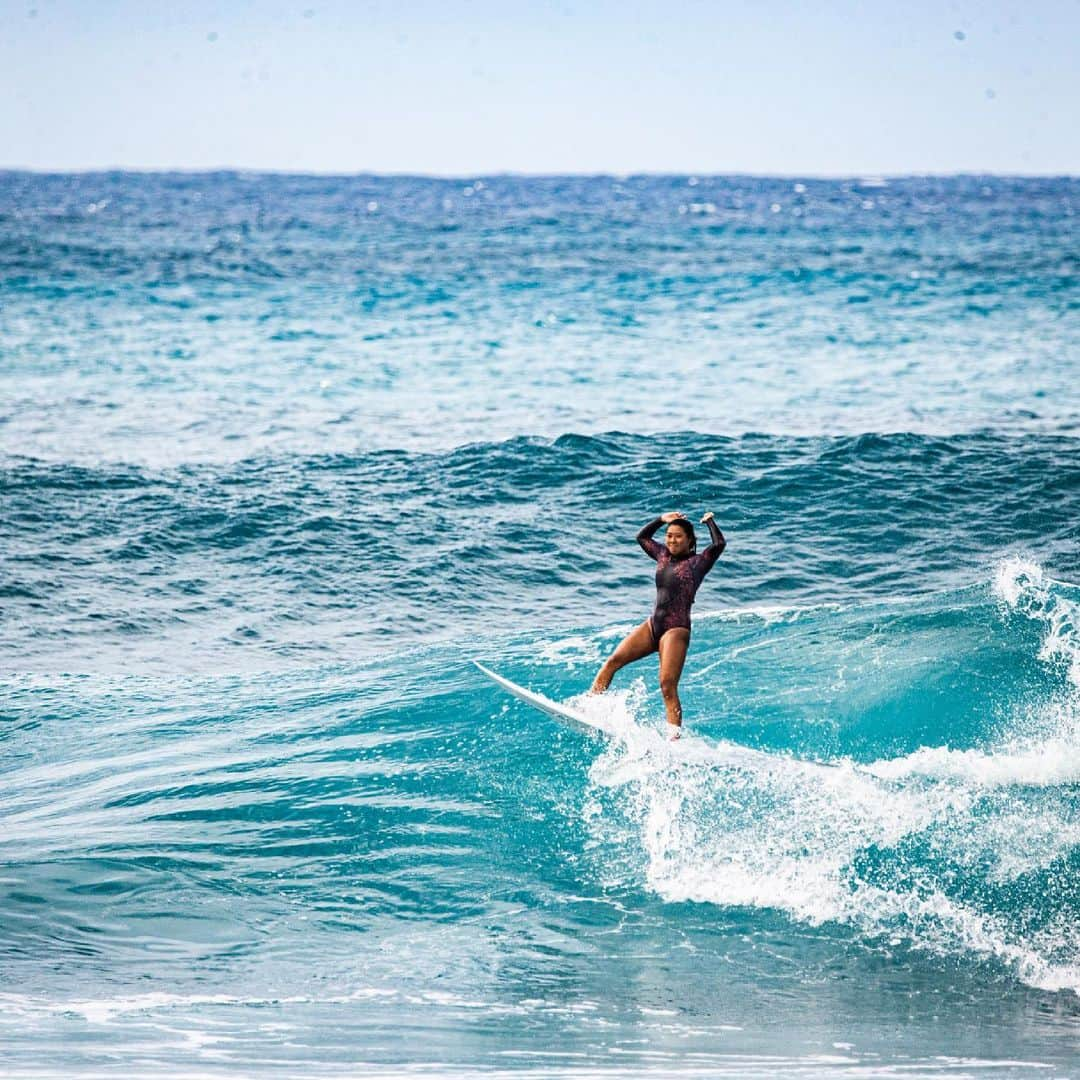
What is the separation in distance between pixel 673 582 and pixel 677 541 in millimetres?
341

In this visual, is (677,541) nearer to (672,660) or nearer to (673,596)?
(673,596)

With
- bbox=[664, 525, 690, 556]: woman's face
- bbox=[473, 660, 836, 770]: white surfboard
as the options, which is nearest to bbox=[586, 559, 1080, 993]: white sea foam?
bbox=[473, 660, 836, 770]: white surfboard

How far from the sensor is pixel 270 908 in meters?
9.72

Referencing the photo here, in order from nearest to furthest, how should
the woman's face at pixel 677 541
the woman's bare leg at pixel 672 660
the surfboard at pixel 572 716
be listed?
the woman's face at pixel 677 541 < the woman's bare leg at pixel 672 660 < the surfboard at pixel 572 716

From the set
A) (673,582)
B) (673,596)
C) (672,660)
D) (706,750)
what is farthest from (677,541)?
(706,750)

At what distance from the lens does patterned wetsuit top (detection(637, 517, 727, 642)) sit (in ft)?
35.6

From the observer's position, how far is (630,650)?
11242 mm

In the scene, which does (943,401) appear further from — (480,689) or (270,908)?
(270,908)

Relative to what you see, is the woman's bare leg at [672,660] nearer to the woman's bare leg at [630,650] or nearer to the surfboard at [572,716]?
the woman's bare leg at [630,650]

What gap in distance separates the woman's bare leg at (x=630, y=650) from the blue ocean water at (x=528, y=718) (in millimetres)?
460

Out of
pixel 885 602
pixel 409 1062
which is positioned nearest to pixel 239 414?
pixel 885 602

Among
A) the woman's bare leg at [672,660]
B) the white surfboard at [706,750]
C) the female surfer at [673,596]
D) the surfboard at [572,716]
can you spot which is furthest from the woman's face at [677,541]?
the surfboard at [572,716]

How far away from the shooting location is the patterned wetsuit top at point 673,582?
35.6 ft

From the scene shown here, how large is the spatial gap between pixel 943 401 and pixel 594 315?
15750 mm
